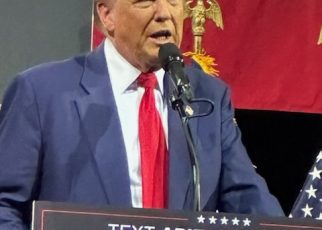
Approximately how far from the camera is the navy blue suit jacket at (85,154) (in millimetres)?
1662

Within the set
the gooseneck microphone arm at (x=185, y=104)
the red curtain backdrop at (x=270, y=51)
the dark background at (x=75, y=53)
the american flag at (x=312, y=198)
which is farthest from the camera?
the dark background at (x=75, y=53)

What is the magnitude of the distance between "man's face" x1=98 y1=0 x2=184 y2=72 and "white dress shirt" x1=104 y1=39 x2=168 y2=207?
20 millimetres

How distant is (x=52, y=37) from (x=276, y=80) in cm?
72

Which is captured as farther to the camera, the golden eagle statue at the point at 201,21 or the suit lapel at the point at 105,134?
the golden eagle statue at the point at 201,21

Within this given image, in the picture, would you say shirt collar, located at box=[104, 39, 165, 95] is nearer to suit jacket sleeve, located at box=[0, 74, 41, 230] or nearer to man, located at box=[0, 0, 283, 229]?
man, located at box=[0, 0, 283, 229]

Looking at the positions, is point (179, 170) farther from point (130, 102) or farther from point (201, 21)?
point (201, 21)

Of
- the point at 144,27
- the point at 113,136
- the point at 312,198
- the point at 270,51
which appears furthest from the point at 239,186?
the point at 270,51

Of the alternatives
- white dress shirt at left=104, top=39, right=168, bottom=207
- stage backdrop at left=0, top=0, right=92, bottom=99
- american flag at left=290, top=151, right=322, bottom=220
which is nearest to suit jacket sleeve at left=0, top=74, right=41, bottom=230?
white dress shirt at left=104, top=39, right=168, bottom=207

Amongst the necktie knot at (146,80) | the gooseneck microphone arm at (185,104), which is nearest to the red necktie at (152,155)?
the necktie knot at (146,80)

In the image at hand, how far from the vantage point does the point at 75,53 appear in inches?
108

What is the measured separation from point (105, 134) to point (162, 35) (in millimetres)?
227

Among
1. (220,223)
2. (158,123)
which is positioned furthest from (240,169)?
(220,223)

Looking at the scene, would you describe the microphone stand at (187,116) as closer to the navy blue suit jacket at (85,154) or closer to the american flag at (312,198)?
the navy blue suit jacket at (85,154)

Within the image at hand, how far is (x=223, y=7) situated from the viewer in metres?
2.58
